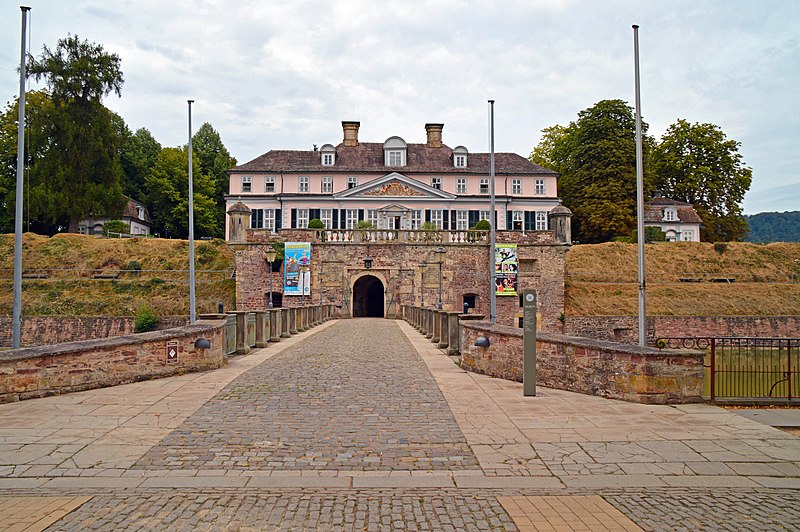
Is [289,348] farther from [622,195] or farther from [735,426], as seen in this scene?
[622,195]

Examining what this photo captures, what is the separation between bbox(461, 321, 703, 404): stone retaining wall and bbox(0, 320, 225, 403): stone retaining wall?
5833 millimetres

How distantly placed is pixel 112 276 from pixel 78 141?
13.8 meters

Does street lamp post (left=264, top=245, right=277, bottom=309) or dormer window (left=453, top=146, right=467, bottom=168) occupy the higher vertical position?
dormer window (left=453, top=146, right=467, bottom=168)

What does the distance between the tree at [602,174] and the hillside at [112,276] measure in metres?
31.7

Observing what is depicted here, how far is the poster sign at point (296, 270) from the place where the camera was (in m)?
38.7

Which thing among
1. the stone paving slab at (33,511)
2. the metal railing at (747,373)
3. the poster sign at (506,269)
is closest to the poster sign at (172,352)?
the stone paving slab at (33,511)

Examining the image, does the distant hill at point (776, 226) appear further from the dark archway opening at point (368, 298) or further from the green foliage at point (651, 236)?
the dark archway opening at point (368, 298)

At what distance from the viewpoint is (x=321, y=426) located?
25.4 ft

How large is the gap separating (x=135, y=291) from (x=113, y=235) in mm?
12173

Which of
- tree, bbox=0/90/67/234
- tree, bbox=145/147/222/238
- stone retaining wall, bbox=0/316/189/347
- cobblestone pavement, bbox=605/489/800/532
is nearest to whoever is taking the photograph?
cobblestone pavement, bbox=605/489/800/532

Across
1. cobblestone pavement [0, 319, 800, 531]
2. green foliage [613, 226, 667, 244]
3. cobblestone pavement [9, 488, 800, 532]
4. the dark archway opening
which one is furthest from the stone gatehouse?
cobblestone pavement [9, 488, 800, 532]

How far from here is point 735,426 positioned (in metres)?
7.90

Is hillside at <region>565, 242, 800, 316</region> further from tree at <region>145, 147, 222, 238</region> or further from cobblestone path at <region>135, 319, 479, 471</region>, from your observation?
tree at <region>145, 147, 222, 238</region>

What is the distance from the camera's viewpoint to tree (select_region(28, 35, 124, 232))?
4750 cm
